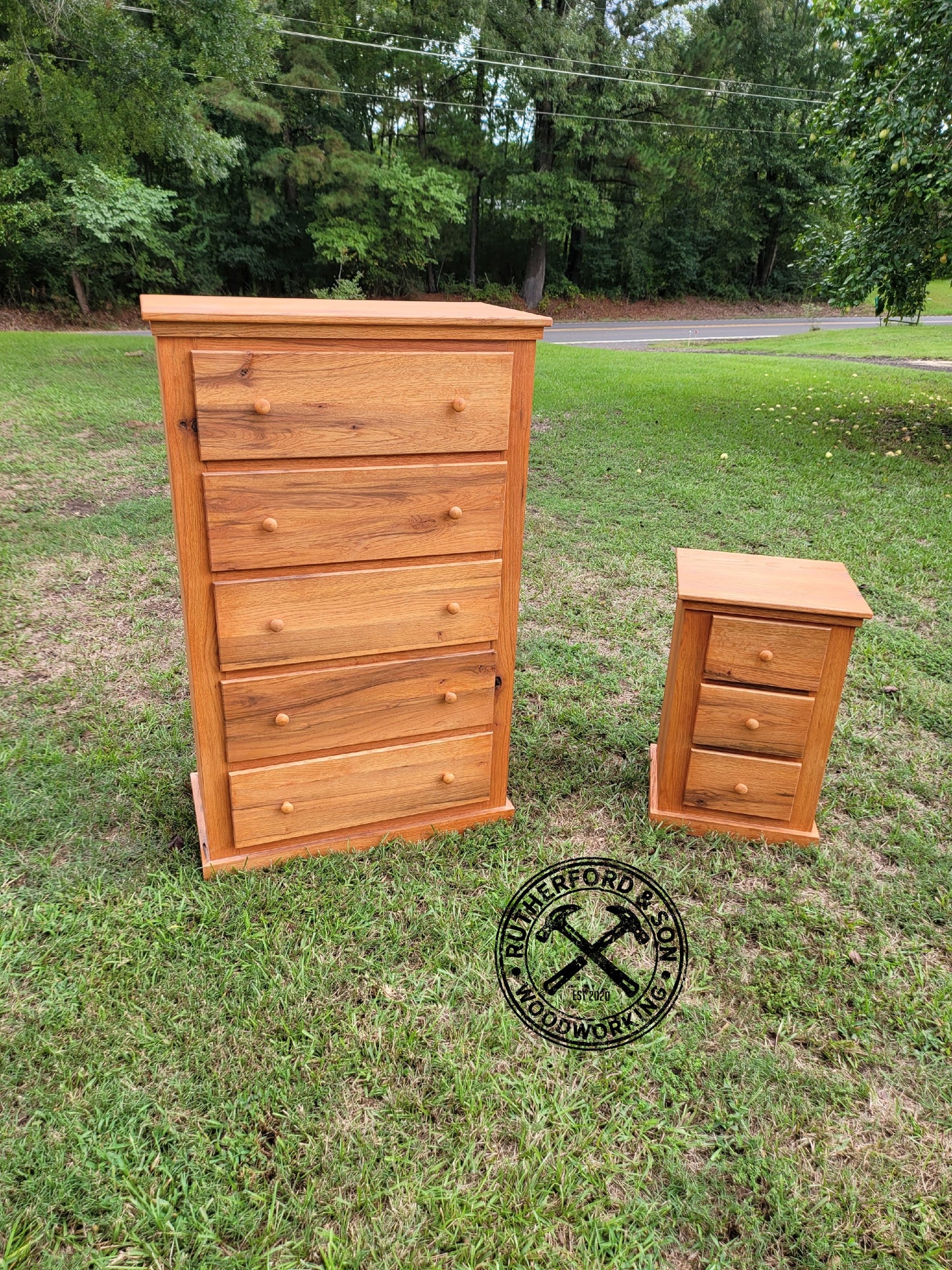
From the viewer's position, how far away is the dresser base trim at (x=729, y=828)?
282 cm

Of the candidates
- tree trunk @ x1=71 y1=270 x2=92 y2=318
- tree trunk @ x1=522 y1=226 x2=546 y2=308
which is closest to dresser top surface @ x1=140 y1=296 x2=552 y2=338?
tree trunk @ x1=71 y1=270 x2=92 y2=318

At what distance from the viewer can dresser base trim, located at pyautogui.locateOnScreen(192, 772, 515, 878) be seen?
2600mm

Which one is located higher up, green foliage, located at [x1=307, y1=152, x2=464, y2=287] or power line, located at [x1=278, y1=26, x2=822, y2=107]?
power line, located at [x1=278, y1=26, x2=822, y2=107]

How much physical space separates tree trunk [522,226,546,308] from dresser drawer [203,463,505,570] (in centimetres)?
2482

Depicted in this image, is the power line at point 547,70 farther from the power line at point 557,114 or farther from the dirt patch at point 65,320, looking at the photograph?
the dirt patch at point 65,320

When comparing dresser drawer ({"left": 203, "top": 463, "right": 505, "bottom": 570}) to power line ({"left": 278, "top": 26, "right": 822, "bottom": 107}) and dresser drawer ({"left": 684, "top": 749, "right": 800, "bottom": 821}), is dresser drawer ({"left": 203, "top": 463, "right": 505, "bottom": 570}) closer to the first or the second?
dresser drawer ({"left": 684, "top": 749, "right": 800, "bottom": 821})

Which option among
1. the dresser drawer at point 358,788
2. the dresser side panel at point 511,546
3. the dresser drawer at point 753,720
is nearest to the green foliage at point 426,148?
the dresser side panel at point 511,546

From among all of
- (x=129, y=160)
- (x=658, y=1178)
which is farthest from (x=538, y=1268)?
(x=129, y=160)

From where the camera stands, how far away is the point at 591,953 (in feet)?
7.66

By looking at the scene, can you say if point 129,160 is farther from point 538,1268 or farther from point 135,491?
point 538,1268

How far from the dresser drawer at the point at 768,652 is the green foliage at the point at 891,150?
5.93 m

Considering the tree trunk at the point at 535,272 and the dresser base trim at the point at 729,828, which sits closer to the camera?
the dresser base trim at the point at 729,828

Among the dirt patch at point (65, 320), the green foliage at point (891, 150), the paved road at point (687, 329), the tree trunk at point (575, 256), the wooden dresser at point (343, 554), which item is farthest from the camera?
the tree trunk at point (575, 256)

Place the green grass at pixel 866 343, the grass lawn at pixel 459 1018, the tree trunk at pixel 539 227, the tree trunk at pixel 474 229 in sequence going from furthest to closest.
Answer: the tree trunk at pixel 474 229
the tree trunk at pixel 539 227
the green grass at pixel 866 343
the grass lawn at pixel 459 1018
